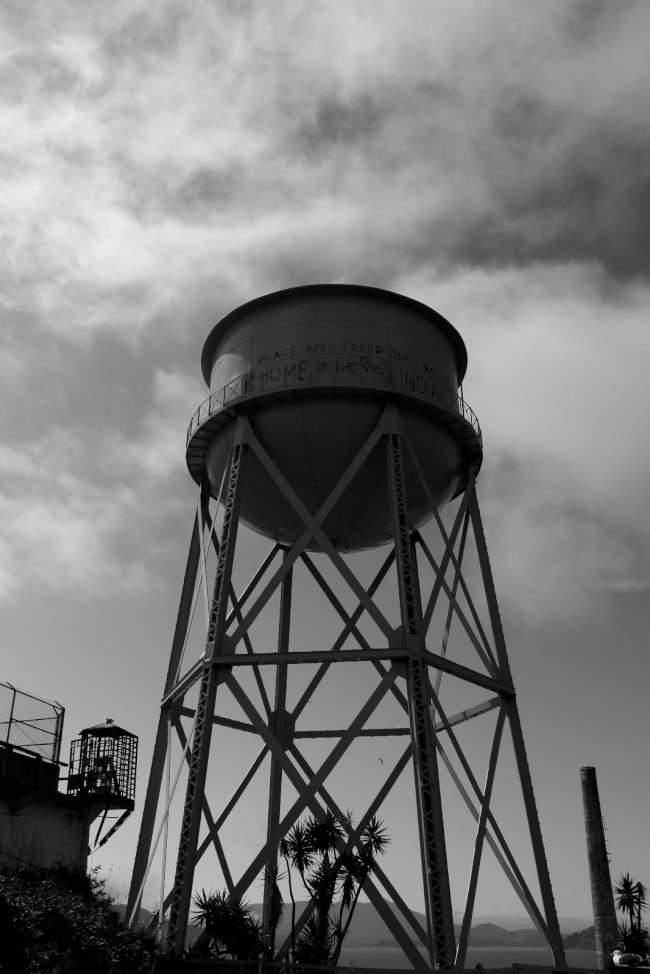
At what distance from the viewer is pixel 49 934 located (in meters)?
13.9

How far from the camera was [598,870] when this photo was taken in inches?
1049

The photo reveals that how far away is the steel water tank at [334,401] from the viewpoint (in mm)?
19047

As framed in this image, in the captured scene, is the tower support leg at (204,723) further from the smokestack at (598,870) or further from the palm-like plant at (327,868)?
the smokestack at (598,870)

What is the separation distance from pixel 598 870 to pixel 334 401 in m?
17.6

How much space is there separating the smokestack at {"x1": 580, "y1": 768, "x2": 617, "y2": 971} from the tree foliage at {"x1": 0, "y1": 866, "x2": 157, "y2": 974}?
15519mm

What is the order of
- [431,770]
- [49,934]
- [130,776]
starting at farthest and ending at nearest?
[130,776] < [431,770] < [49,934]

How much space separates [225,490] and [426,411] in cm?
485

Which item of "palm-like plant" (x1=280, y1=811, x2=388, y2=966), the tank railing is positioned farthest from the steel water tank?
"palm-like plant" (x1=280, y1=811, x2=388, y2=966)

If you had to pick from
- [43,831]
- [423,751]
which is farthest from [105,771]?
[423,751]

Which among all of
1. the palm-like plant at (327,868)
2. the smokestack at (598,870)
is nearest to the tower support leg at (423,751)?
the palm-like plant at (327,868)

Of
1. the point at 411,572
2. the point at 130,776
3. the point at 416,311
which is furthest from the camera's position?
the point at 130,776

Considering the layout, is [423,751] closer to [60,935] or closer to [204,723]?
[204,723]

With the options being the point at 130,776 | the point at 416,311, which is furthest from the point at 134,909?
the point at 416,311

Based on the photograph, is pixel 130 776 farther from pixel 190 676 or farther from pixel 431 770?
pixel 431 770
